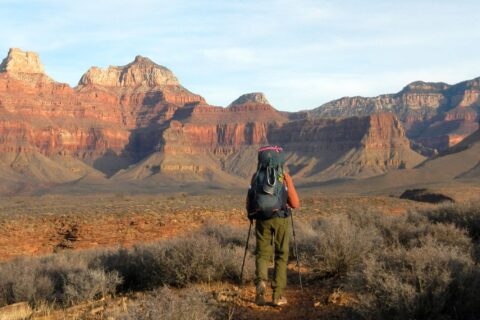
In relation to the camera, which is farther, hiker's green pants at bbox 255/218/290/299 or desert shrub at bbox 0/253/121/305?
desert shrub at bbox 0/253/121/305

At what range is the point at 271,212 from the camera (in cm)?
764

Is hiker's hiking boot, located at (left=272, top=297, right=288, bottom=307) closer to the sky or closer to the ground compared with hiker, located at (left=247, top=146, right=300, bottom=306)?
closer to the ground

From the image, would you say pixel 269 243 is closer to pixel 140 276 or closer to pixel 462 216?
pixel 140 276

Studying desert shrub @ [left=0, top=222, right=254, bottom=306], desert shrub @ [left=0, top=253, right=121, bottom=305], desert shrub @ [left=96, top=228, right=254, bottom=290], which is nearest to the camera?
desert shrub @ [left=0, top=253, right=121, bottom=305]

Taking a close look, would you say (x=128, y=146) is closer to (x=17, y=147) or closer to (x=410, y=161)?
(x=17, y=147)

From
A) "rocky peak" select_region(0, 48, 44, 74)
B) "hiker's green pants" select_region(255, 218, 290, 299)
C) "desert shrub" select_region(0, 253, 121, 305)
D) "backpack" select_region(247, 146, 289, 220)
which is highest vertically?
"rocky peak" select_region(0, 48, 44, 74)

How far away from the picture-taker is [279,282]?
24.7 ft

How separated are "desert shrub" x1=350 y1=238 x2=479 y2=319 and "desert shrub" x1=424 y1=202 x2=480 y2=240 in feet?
19.1

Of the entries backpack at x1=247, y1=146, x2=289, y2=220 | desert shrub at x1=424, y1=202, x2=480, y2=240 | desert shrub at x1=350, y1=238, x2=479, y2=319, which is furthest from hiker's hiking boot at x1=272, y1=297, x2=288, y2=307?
desert shrub at x1=424, y1=202, x2=480, y2=240

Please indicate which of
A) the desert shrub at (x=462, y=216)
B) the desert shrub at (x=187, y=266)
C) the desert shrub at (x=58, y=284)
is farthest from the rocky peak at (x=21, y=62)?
the desert shrub at (x=187, y=266)

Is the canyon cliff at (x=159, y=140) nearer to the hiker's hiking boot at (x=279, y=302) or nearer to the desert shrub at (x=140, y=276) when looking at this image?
the desert shrub at (x=140, y=276)

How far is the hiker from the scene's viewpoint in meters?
7.62

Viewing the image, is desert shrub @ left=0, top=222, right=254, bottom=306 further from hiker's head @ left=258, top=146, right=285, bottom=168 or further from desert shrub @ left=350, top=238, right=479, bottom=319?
desert shrub @ left=350, top=238, right=479, bottom=319

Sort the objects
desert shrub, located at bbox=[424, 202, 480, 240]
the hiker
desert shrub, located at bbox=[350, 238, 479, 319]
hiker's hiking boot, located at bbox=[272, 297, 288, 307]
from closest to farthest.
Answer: desert shrub, located at bbox=[350, 238, 479, 319] → hiker's hiking boot, located at bbox=[272, 297, 288, 307] → the hiker → desert shrub, located at bbox=[424, 202, 480, 240]
